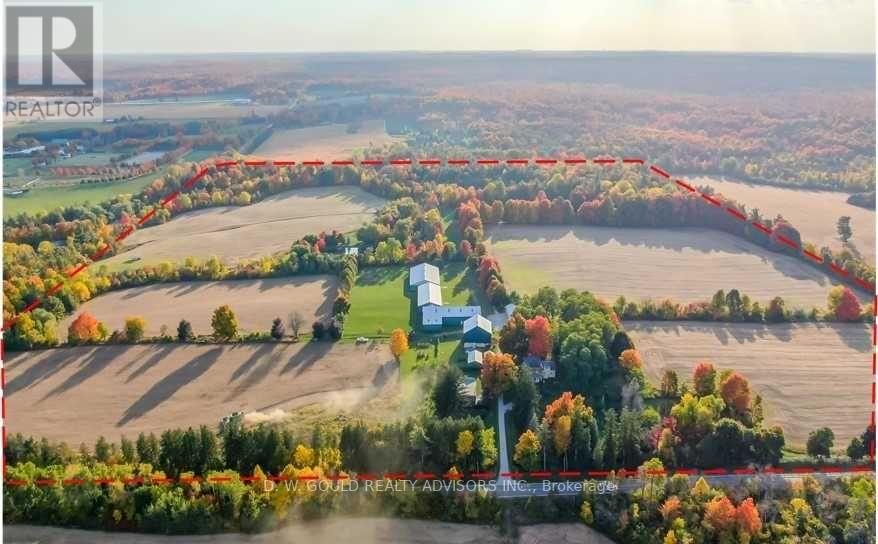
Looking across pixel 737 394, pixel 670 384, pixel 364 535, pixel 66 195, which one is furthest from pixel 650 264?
pixel 66 195

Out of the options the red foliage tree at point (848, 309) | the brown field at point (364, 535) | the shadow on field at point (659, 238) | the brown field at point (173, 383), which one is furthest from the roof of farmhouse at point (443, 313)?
the red foliage tree at point (848, 309)

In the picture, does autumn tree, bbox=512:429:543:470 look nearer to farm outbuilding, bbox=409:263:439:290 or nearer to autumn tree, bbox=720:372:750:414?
autumn tree, bbox=720:372:750:414

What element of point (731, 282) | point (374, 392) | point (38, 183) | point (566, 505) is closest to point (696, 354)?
point (731, 282)

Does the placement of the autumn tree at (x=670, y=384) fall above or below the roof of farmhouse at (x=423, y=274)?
below

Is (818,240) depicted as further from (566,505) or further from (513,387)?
(566,505)

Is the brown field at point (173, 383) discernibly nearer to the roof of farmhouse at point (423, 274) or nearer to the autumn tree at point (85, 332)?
the autumn tree at point (85, 332)

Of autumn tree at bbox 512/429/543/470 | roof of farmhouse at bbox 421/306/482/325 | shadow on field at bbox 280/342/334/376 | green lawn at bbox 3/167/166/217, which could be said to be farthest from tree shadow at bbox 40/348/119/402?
green lawn at bbox 3/167/166/217

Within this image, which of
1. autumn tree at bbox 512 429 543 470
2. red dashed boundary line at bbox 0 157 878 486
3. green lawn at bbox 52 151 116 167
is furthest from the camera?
green lawn at bbox 52 151 116 167
